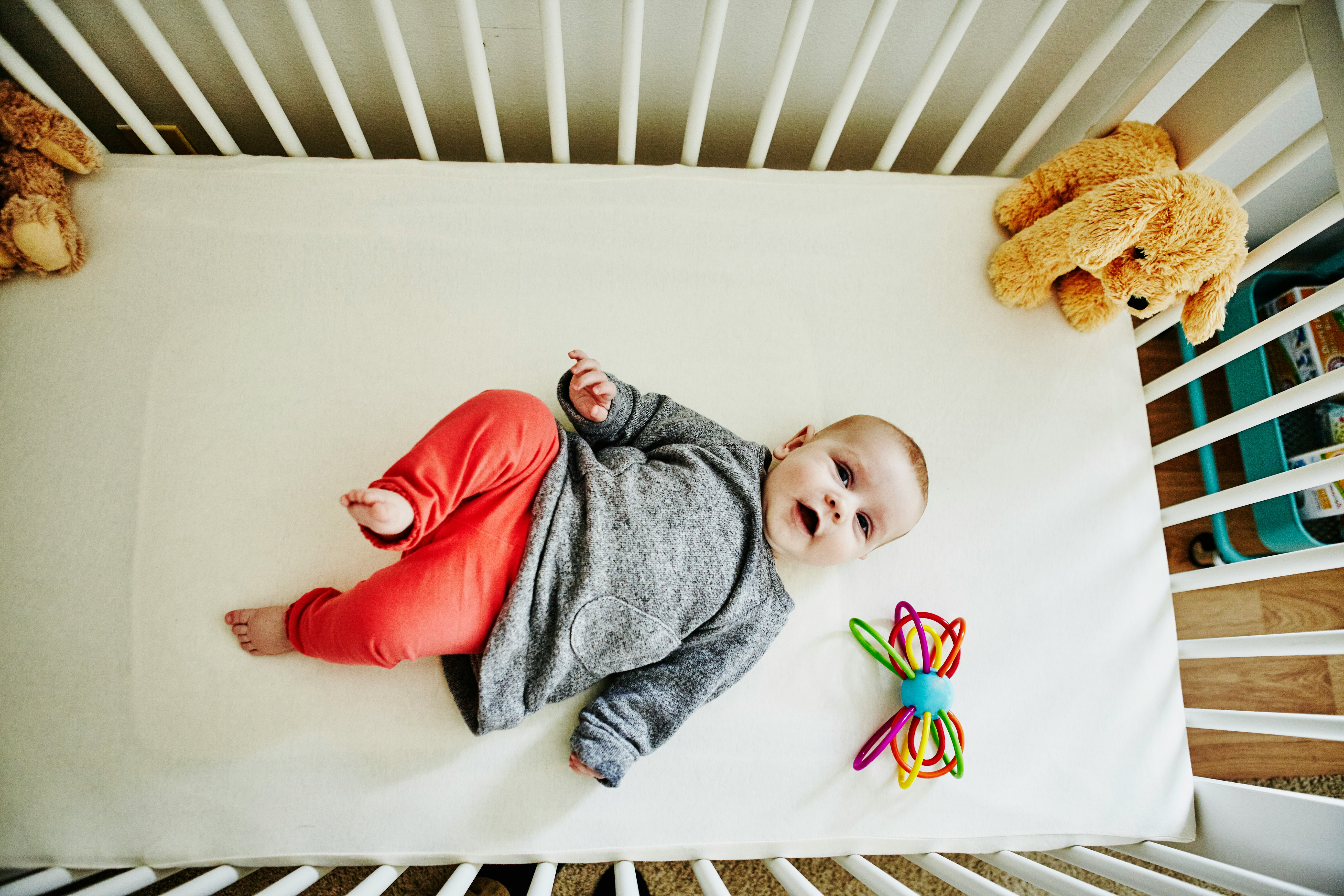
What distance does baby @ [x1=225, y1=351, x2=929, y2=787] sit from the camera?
80 centimetres

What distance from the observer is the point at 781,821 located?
906 mm

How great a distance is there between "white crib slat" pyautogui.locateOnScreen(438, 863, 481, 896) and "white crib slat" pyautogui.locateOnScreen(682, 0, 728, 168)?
1.03 m

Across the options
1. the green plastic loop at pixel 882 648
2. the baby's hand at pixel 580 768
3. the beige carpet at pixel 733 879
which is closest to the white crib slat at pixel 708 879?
the baby's hand at pixel 580 768

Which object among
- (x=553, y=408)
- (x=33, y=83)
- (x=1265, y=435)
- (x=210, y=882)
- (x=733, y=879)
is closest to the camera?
(x=210, y=882)

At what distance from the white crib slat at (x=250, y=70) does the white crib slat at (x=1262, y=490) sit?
1.42 metres

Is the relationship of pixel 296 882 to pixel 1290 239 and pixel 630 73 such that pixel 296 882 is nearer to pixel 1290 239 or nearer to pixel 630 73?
pixel 630 73

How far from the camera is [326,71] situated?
2.89 feet

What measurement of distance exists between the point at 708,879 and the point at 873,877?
21 cm

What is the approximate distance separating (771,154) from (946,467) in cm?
67

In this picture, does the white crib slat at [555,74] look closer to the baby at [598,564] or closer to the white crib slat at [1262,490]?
the baby at [598,564]

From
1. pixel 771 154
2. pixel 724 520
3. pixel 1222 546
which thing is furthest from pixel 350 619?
pixel 1222 546

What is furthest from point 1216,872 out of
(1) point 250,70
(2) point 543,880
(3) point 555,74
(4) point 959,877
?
(1) point 250,70

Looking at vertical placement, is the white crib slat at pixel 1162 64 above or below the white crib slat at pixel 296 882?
above

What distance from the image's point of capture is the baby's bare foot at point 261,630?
0.85 metres
